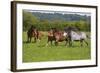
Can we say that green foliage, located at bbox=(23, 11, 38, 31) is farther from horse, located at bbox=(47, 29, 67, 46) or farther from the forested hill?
horse, located at bbox=(47, 29, 67, 46)

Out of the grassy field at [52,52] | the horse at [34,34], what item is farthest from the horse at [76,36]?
the horse at [34,34]

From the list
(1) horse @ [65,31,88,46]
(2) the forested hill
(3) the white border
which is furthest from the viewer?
(1) horse @ [65,31,88,46]

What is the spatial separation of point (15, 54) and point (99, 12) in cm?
97

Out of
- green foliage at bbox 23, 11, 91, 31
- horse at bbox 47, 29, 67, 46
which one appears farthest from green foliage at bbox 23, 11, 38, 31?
horse at bbox 47, 29, 67, 46

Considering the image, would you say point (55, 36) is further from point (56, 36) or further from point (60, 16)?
point (60, 16)

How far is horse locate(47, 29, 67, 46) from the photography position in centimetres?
199

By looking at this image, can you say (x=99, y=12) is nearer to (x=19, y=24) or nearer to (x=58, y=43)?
(x=58, y=43)

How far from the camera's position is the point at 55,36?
2.01 meters

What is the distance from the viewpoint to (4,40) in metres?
1.77

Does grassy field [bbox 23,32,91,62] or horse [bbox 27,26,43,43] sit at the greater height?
horse [bbox 27,26,43,43]

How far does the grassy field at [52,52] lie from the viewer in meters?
1.89

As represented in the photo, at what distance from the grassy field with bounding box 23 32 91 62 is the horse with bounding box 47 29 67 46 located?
1.6 inches

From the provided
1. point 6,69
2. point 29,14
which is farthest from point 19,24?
point 6,69

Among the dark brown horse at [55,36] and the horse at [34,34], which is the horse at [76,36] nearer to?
the dark brown horse at [55,36]
